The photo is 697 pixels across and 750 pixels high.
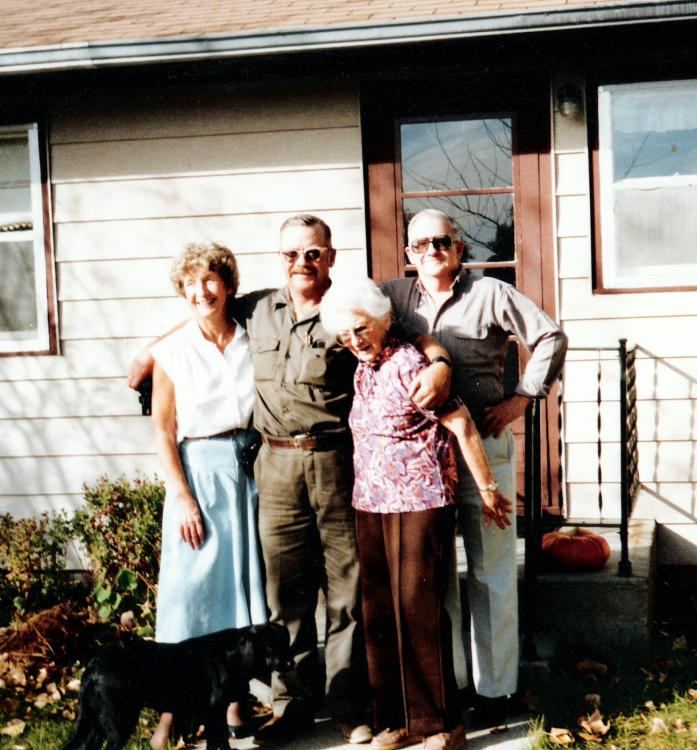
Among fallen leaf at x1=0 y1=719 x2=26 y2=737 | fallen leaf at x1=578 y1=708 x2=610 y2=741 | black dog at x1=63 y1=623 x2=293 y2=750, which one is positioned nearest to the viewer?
black dog at x1=63 y1=623 x2=293 y2=750

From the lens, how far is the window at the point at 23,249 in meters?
5.71

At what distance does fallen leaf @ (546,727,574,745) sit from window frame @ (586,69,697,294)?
8.37 feet

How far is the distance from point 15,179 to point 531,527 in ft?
12.5

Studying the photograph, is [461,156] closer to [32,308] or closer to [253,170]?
[253,170]

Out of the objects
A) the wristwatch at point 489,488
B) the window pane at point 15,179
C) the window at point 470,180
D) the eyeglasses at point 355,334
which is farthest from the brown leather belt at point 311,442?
the window pane at point 15,179

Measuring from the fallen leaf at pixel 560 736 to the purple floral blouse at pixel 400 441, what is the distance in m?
Result: 1.03

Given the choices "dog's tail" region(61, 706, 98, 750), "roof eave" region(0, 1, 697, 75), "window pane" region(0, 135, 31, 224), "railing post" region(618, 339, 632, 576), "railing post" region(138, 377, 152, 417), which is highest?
"roof eave" region(0, 1, 697, 75)

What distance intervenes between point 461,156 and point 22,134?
8.85 feet

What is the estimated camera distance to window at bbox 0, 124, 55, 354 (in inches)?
225

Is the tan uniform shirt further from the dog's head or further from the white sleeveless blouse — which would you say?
the dog's head

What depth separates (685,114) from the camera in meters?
5.21

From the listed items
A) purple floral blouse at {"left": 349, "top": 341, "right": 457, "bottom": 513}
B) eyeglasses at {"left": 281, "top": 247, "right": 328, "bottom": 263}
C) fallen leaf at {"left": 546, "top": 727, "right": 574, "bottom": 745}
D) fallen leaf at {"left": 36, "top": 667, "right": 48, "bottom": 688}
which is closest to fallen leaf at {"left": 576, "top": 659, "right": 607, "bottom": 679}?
fallen leaf at {"left": 546, "top": 727, "right": 574, "bottom": 745}

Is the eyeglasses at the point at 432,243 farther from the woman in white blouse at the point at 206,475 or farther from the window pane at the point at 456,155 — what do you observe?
the window pane at the point at 456,155

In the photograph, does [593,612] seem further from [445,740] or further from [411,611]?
[411,611]
